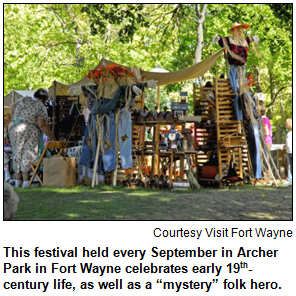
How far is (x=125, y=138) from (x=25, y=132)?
1931 mm

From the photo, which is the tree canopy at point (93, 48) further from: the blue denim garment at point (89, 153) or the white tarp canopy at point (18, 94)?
the blue denim garment at point (89, 153)

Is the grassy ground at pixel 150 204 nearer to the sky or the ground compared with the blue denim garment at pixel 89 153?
nearer to the ground

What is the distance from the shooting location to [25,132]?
9391 mm

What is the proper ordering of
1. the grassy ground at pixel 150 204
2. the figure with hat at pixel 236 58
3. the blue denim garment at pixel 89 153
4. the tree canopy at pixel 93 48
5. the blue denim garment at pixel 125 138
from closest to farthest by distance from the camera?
the grassy ground at pixel 150 204 < the blue denim garment at pixel 125 138 < the blue denim garment at pixel 89 153 < the figure with hat at pixel 236 58 < the tree canopy at pixel 93 48

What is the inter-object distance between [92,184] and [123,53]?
13.9 m

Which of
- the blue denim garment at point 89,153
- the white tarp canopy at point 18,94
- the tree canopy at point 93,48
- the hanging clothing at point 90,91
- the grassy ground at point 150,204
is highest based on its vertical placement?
the tree canopy at point 93,48

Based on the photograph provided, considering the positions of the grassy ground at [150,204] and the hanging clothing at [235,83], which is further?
the hanging clothing at [235,83]

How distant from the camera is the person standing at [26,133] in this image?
9.36 metres

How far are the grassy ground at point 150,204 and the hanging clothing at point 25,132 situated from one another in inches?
41.9

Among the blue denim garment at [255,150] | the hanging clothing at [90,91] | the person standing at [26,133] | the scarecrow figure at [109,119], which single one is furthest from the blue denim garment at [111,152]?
the blue denim garment at [255,150]
